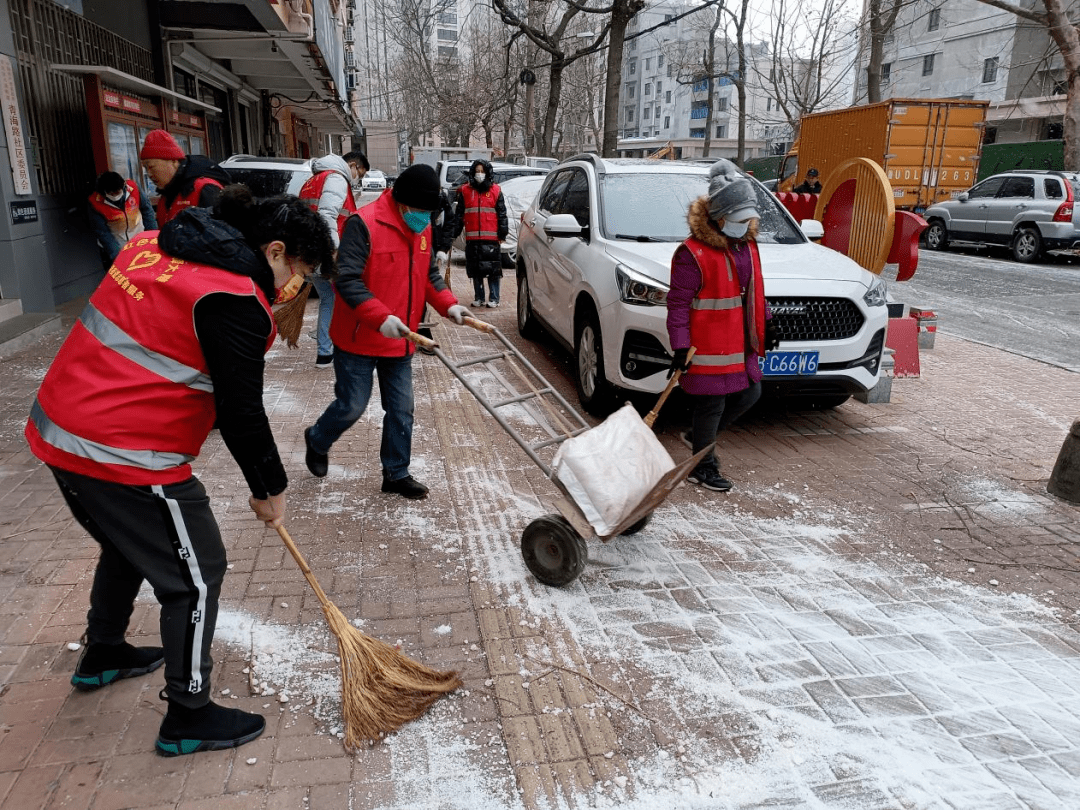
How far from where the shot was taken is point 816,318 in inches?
211

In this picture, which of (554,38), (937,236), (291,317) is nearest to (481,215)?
(291,317)

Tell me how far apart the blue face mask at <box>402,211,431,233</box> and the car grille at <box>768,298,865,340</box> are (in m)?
2.38

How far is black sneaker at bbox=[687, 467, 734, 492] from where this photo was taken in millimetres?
4852

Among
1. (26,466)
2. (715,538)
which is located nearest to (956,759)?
(715,538)

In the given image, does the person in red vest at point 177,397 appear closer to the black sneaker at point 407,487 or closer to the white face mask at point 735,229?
the black sneaker at point 407,487

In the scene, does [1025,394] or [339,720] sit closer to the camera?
[339,720]

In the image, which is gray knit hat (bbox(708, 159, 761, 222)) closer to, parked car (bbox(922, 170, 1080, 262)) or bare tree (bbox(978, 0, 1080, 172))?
parked car (bbox(922, 170, 1080, 262))

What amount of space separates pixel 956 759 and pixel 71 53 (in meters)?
11.6

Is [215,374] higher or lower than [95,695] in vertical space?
higher

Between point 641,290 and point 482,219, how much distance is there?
5329mm

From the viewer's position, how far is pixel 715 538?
421cm

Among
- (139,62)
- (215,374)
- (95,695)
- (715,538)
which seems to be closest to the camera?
(215,374)

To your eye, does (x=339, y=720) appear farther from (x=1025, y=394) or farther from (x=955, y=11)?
(x=955, y=11)

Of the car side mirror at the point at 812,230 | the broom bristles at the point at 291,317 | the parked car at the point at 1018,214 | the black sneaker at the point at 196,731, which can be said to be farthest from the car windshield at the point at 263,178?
the parked car at the point at 1018,214
